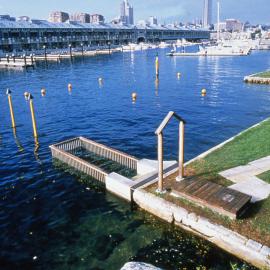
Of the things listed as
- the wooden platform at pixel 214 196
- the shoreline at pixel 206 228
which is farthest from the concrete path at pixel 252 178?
the shoreline at pixel 206 228

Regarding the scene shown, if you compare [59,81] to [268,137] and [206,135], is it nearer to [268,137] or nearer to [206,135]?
Answer: [206,135]

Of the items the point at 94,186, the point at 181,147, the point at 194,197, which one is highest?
the point at 181,147

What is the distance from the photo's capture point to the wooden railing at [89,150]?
→ 16.4 metres

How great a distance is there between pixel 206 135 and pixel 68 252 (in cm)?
1543

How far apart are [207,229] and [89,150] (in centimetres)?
1141

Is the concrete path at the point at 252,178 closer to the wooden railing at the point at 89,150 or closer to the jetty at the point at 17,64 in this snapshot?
the wooden railing at the point at 89,150

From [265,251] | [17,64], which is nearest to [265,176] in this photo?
[265,251]

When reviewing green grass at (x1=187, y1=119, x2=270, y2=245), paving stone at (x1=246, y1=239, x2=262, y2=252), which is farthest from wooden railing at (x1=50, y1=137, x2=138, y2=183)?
paving stone at (x1=246, y1=239, x2=262, y2=252)

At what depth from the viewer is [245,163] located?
14.5 m

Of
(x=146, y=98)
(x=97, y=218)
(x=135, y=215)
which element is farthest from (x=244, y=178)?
(x=146, y=98)

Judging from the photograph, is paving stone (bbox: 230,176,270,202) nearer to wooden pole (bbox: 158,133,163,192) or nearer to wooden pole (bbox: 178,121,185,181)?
wooden pole (bbox: 178,121,185,181)

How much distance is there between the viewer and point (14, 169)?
1822 centimetres

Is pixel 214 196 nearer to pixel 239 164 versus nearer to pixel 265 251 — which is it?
pixel 265 251

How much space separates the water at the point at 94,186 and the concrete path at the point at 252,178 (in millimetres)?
3008
